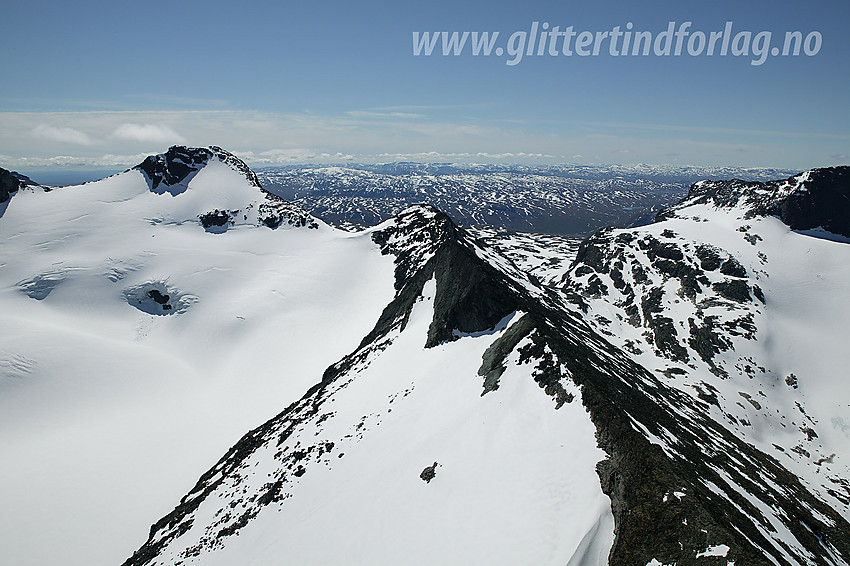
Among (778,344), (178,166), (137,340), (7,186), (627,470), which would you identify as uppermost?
(178,166)

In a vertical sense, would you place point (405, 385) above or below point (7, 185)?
below

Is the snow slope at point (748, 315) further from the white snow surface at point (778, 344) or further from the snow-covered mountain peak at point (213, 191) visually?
the snow-covered mountain peak at point (213, 191)

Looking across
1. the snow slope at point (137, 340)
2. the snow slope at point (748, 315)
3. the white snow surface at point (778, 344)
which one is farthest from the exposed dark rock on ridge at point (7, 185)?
the white snow surface at point (778, 344)

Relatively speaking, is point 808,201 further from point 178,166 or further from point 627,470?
point 178,166

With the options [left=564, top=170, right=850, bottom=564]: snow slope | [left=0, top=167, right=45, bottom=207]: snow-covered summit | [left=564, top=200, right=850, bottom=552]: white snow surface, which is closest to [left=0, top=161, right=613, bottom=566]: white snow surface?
[left=0, top=167, right=45, bottom=207]: snow-covered summit

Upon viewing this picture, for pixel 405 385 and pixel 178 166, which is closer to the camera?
pixel 405 385

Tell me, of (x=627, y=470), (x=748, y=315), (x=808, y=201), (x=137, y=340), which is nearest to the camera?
(x=627, y=470)

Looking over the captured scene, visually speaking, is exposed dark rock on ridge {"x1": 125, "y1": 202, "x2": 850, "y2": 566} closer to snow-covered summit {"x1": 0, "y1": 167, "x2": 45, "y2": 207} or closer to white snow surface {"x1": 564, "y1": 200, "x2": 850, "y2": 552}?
white snow surface {"x1": 564, "y1": 200, "x2": 850, "y2": 552}

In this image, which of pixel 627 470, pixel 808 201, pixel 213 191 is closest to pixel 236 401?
pixel 627 470

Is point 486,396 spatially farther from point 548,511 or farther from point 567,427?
point 548,511

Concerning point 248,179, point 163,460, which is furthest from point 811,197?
point 248,179
